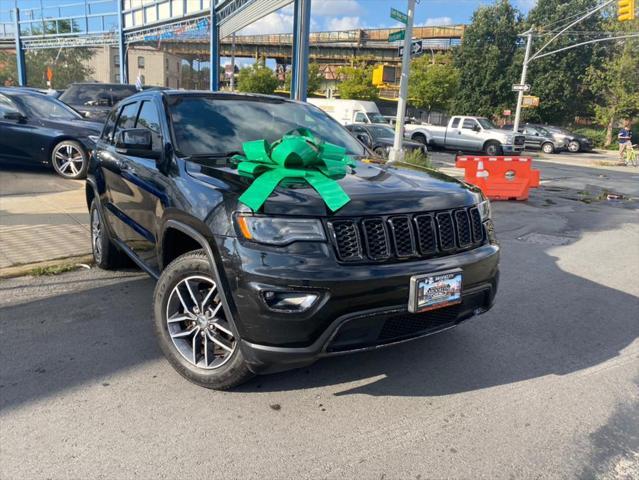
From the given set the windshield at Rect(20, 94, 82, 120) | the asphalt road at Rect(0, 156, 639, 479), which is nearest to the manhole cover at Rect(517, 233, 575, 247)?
the asphalt road at Rect(0, 156, 639, 479)

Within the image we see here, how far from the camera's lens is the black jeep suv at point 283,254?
257cm

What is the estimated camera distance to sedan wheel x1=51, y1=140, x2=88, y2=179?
959 centimetres

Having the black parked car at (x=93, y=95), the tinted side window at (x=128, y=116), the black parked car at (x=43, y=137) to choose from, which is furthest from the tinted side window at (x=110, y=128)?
the black parked car at (x=93, y=95)

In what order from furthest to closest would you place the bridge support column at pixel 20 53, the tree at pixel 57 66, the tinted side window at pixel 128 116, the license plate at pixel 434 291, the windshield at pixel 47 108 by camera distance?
the tree at pixel 57 66 → the bridge support column at pixel 20 53 → the windshield at pixel 47 108 → the tinted side window at pixel 128 116 → the license plate at pixel 434 291

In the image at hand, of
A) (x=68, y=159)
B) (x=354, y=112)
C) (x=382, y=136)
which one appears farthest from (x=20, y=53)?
(x=68, y=159)

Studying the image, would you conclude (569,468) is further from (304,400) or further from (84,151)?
(84,151)

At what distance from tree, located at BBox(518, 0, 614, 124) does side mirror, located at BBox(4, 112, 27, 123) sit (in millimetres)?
38359

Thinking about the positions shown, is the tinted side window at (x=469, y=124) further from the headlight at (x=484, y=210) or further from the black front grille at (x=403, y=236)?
the black front grille at (x=403, y=236)

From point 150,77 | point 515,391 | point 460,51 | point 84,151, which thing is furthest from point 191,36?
point 150,77

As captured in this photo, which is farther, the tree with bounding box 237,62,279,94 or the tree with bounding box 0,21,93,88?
the tree with bounding box 0,21,93,88

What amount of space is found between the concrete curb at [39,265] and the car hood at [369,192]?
8.93ft

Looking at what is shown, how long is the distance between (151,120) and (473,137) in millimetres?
22211

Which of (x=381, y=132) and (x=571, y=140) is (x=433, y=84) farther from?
(x=381, y=132)

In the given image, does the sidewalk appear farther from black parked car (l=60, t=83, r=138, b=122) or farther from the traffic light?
the traffic light
